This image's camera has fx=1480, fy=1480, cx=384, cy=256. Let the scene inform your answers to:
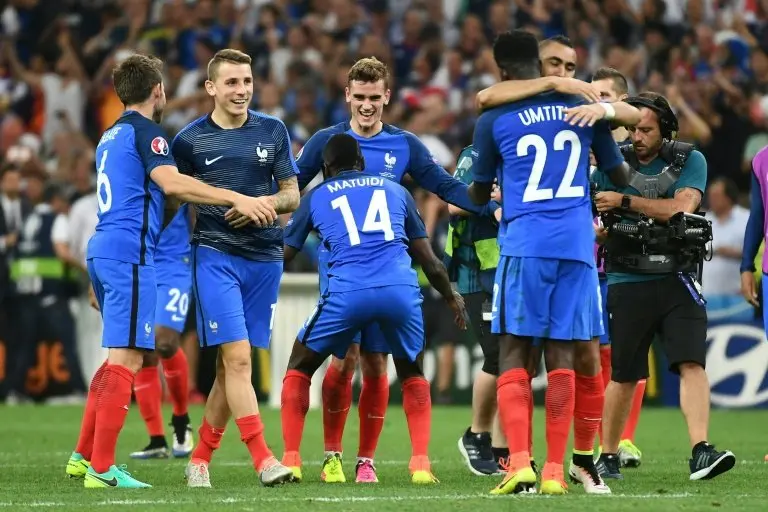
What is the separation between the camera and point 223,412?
876 cm

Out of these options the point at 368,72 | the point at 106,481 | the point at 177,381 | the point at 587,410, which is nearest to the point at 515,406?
the point at 587,410

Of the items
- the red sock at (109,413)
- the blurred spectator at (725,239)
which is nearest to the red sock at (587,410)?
the red sock at (109,413)

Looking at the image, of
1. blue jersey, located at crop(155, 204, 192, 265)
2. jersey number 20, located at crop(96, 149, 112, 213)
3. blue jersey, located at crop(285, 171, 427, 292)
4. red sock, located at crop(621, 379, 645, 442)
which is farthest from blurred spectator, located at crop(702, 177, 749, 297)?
jersey number 20, located at crop(96, 149, 112, 213)

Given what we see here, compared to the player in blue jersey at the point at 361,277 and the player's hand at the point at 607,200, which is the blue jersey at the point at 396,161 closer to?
the player in blue jersey at the point at 361,277

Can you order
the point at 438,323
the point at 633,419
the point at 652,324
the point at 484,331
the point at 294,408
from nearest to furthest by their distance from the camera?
the point at 294,408, the point at 652,324, the point at 484,331, the point at 633,419, the point at 438,323

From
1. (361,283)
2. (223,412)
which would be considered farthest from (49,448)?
(361,283)

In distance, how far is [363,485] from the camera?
8.64m

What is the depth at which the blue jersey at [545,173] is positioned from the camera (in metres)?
7.71

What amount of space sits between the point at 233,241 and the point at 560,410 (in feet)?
7.21

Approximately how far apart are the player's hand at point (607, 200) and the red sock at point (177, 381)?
12.9ft

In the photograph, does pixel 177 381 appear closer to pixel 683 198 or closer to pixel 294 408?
pixel 294 408

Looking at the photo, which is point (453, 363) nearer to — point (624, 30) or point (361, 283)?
point (624, 30)

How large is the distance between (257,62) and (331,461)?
12786 mm

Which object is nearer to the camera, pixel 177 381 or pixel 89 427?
pixel 89 427
